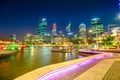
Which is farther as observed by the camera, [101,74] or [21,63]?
[21,63]

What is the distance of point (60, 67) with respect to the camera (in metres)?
10.7

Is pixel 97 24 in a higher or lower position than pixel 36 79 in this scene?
higher

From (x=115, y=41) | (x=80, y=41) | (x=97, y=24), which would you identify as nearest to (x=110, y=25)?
(x=97, y=24)

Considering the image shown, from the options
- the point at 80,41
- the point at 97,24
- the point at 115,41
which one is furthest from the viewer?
the point at 80,41

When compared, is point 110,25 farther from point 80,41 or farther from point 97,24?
point 80,41

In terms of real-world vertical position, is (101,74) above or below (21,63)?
above

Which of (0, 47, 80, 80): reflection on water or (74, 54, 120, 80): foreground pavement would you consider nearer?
(74, 54, 120, 80): foreground pavement

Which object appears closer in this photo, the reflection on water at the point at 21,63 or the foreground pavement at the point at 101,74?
the foreground pavement at the point at 101,74

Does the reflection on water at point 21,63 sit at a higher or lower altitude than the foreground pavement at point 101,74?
lower

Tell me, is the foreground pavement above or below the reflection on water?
above

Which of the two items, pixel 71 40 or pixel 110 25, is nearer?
pixel 110 25

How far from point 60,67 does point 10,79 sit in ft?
11.6

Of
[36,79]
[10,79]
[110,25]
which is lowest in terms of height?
[10,79]

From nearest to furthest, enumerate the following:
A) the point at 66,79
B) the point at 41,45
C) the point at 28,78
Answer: the point at 28,78
the point at 66,79
the point at 41,45
